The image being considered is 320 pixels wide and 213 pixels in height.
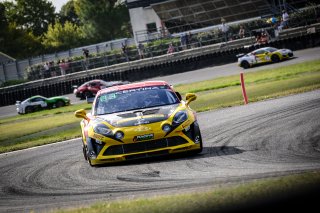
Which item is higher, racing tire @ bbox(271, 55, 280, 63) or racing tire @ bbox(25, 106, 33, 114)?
racing tire @ bbox(271, 55, 280, 63)

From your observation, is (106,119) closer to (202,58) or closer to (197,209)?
(197,209)

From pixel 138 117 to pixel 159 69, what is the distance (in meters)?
28.8

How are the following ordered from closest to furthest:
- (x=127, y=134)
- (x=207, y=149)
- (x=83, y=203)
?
(x=83, y=203)
(x=127, y=134)
(x=207, y=149)

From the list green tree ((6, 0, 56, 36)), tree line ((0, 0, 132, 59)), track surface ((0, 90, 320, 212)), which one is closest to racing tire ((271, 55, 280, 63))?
track surface ((0, 90, 320, 212))

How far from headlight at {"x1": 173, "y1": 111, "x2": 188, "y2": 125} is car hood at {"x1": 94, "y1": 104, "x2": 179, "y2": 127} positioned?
122 mm

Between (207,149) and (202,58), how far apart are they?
27675 millimetres

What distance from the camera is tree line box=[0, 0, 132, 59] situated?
7850cm

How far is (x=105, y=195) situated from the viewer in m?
7.22

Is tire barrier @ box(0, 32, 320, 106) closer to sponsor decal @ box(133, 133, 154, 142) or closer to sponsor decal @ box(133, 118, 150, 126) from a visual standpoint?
sponsor decal @ box(133, 118, 150, 126)

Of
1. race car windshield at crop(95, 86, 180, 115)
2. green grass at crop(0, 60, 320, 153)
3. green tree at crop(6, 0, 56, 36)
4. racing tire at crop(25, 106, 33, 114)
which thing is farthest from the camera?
green tree at crop(6, 0, 56, 36)

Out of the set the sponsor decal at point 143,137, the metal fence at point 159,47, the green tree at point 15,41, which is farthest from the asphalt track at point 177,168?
the green tree at point 15,41

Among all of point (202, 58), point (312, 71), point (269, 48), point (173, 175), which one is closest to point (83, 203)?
point (173, 175)

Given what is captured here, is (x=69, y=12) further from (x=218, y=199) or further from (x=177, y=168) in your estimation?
(x=218, y=199)

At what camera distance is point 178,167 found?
847 centimetres
